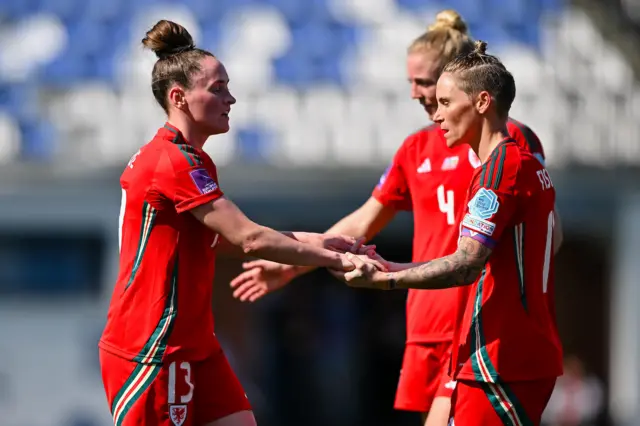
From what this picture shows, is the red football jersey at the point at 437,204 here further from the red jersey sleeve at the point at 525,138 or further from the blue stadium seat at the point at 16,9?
the blue stadium seat at the point at 16,9

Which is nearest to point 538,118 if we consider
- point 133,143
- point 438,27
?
point 133,143

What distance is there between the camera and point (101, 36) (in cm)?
1583

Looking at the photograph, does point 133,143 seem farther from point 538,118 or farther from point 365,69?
point 538,118

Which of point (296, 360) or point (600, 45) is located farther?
point (296, 360)

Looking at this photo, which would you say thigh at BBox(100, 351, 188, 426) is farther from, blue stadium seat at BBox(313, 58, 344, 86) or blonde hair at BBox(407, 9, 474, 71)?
blue stadium seat at BBox(313, 58, 344, 86)

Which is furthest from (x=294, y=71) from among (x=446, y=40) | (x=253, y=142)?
(x=446, y=40)

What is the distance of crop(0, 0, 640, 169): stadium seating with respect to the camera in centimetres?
1450


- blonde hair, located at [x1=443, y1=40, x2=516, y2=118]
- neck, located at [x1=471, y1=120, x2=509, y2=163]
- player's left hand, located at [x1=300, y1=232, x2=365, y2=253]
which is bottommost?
player's left hand, located at [x1=300, y1=232, x2=365, y2=253]

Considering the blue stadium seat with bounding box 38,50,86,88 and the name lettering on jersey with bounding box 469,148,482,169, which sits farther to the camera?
the blue stadium seat with bounding box 38,50,86,88

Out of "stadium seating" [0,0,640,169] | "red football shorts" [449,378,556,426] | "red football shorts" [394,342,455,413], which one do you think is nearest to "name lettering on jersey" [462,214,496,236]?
"red football shorts" [449,378,556,426]

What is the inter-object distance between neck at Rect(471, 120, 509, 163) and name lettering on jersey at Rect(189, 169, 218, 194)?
1133mm

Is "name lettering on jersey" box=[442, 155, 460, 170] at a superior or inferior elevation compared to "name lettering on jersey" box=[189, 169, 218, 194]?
superior

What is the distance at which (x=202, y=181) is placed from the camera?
508cm

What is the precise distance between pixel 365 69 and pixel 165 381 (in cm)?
1049
